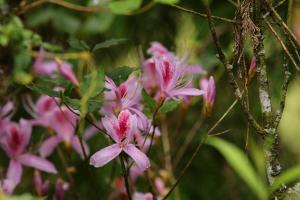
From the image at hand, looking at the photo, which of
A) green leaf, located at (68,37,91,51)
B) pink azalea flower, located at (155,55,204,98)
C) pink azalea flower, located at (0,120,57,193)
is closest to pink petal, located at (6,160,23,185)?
pink azalea flower, located at (0,120,57,193)

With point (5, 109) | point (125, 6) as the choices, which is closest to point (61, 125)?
point (5, 109)

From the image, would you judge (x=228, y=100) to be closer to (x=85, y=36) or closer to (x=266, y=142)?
(x=85, y=36)

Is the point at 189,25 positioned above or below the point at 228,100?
above

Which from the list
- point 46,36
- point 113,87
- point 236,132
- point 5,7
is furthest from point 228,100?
point 113,87

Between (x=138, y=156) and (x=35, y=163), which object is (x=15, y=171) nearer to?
(x=35, y=163)

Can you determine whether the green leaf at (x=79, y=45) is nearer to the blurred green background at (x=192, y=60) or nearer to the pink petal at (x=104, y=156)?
the pink petal at (x=104, y=156)

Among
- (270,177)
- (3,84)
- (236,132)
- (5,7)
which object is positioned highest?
(270,177)

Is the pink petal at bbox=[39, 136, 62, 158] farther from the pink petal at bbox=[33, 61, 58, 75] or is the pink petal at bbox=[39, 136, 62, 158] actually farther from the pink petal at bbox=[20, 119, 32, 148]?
the pink petal at bbox=[33, 61, 58, 75]
